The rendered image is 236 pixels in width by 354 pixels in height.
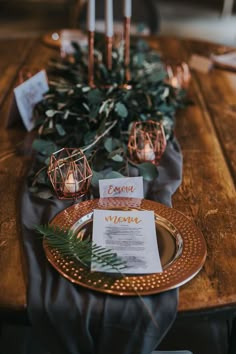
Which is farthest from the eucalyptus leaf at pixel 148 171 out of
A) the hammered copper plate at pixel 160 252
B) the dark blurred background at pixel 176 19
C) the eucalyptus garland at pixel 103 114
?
the dark blurred background at pixel 176 19

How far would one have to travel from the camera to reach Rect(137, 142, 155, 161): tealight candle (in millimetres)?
1121

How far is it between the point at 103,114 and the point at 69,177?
0.29 metres

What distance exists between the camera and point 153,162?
3.77 ft

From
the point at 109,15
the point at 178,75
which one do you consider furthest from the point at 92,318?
the point at 178,75

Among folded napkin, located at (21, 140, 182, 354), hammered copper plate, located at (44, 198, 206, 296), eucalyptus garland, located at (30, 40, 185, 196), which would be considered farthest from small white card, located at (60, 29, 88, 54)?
folded napkin, located at (21, 140, 182, 354)

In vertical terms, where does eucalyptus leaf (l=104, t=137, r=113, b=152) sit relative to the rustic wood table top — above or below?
above

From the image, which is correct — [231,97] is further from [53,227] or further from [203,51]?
[53,227]

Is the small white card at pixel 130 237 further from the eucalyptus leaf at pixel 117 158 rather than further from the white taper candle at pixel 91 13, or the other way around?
the white taper candle at pixel 91 13

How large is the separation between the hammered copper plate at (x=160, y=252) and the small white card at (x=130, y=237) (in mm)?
12

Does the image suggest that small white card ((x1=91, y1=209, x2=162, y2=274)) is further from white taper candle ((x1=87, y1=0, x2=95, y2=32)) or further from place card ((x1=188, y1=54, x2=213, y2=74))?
place card ((x1=188, y1=54, x2=213, y2=74))

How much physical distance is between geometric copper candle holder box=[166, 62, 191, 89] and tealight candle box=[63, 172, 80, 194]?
72 cm

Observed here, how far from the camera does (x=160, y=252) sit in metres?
0.83

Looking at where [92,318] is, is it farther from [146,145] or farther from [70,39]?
[70,39]

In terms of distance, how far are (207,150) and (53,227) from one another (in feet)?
1.84
